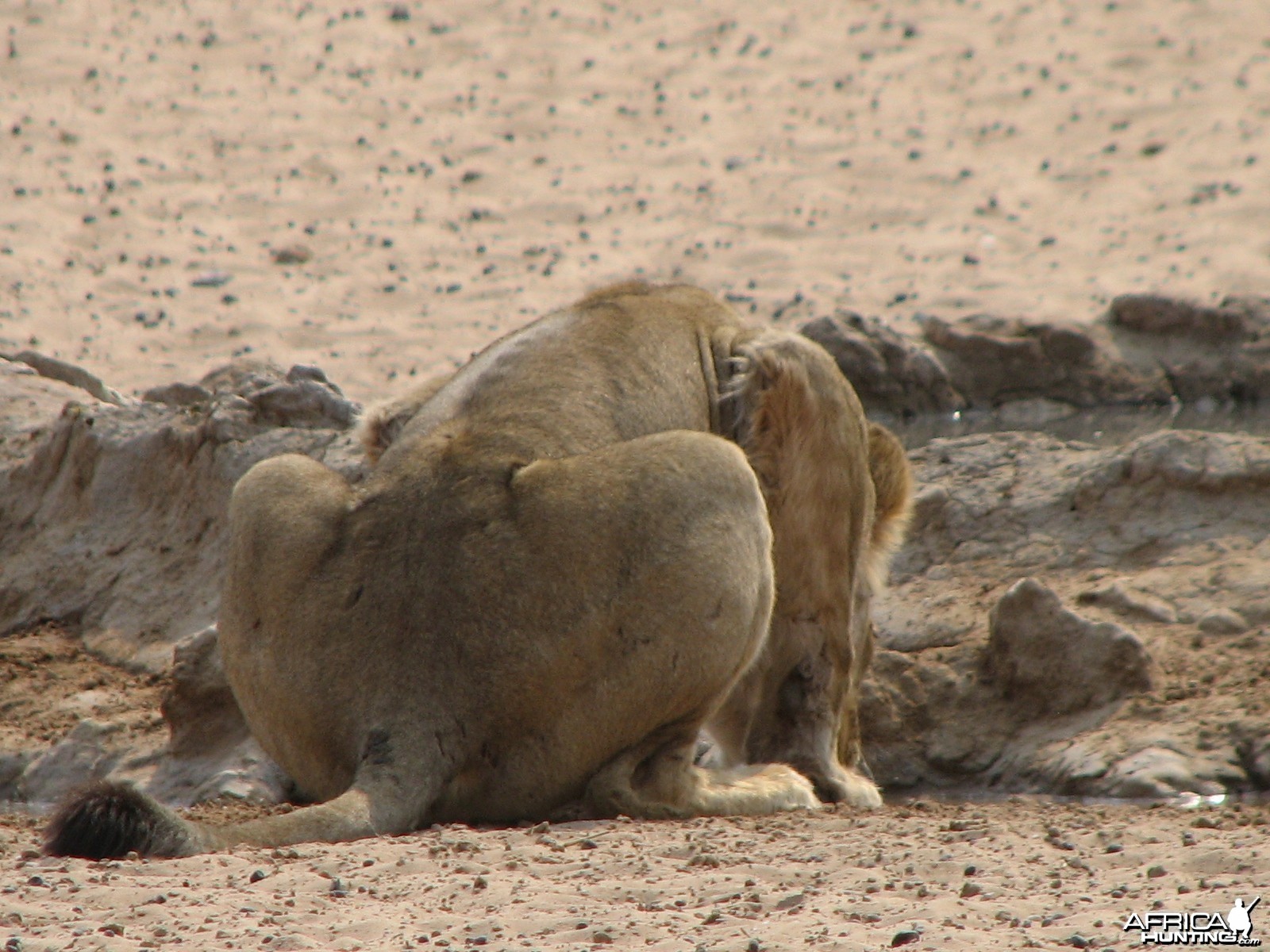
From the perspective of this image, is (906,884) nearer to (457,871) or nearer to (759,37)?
(457,871)

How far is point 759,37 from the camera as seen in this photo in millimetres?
19797

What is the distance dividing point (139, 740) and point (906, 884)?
12.2 feet

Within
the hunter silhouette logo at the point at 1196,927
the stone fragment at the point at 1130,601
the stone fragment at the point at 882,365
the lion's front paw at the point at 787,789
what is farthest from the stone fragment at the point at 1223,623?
the stone fragment at the point at 882,365

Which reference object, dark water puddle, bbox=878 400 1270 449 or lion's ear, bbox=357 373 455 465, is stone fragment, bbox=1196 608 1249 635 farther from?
dark water puddle, bbox=878 400 1270 449

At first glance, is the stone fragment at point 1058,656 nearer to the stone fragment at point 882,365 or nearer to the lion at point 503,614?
the lion at point 503,614

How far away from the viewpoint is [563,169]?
1678 cm

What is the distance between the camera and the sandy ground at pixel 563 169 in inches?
540

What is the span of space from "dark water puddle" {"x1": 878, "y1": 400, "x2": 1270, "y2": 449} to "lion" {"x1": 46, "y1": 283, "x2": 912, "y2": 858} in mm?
5168

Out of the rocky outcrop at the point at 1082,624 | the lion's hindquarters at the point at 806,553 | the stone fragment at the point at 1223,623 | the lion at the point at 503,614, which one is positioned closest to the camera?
the lion at the point at 503,614

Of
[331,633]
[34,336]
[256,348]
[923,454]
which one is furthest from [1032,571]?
[34,336]

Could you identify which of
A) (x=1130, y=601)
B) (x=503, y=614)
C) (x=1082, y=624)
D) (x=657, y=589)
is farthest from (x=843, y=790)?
(x=503, y=614)

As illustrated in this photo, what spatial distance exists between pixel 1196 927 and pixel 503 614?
2.07 m

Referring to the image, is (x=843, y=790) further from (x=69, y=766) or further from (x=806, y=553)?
(x=69, y=766)

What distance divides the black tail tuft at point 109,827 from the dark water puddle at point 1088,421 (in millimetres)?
6557
